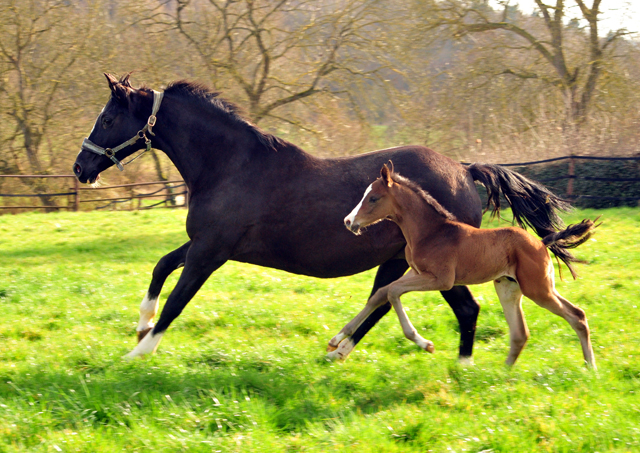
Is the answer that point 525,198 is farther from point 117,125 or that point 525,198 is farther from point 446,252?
point 117,125

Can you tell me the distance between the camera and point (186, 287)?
446 cm

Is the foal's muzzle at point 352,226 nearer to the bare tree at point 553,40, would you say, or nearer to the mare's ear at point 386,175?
the mare's ear at point 386,175

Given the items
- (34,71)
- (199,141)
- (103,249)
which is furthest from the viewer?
(34,71)

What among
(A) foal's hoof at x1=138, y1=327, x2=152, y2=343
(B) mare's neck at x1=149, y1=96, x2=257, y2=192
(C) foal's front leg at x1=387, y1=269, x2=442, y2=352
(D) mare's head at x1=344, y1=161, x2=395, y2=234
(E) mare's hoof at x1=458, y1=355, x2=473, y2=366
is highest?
(B) mare's neck at x1=149, y1=96, x2=257, y2=192

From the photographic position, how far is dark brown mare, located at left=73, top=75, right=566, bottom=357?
4.51 meters

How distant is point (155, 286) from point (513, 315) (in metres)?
2.91

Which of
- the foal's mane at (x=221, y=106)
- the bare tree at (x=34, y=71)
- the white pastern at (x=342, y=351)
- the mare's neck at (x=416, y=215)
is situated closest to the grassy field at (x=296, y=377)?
the white pastern at (x=342, y=351)

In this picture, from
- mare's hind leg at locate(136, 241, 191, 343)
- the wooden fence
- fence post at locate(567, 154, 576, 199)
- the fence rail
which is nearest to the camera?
mare's hind leg at locate(136, 241, 191, 343)

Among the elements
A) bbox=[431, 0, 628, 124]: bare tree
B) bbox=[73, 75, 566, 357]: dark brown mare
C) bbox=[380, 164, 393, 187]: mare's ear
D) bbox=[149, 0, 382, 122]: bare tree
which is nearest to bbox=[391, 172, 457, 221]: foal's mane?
bbox=[380, 164, 393, 187]: mare's ear

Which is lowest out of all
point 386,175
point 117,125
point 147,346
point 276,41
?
point 147,346

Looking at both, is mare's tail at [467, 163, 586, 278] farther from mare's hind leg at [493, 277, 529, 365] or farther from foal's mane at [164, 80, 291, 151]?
foal's mane at [164, 80, 291, 151]

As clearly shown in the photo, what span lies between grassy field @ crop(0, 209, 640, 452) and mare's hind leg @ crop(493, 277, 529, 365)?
0.14m

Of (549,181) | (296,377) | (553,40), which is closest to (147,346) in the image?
(296,377)

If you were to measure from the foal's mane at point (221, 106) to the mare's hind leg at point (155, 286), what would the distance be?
3.53 ft
